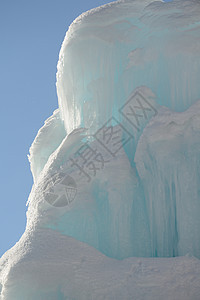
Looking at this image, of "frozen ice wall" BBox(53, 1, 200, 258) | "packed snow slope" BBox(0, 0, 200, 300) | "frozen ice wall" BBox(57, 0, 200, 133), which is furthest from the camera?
"frozen ice wall" BBox(57, 0, 200, 133)

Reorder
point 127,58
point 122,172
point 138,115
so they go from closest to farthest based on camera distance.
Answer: point 122,172 → point 138,115 → point 127,58

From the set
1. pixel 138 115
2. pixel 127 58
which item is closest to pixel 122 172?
pixel 138 115

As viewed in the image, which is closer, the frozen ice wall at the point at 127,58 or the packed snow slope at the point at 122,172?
the packed snow slope at the point at 122,172

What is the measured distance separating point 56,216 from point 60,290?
59.3 inches

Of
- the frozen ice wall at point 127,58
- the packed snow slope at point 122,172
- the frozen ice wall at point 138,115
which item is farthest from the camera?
the frozen ice wall at point 127,58

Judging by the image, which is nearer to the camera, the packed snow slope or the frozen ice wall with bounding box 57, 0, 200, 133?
the packed snow slope

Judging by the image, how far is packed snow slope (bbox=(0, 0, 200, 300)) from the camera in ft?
24.3

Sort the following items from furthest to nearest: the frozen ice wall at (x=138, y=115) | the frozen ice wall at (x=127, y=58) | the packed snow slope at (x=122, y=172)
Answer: the frozen ice wall at (x=127, y=58)
the frozen ice wall at (x=138, y=115)
the packed snow slope at (x=122, y=172)

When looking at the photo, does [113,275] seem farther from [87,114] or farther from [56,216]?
[87,114]

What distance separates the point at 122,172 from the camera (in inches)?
331

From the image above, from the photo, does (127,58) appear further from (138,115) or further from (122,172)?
(122,172)

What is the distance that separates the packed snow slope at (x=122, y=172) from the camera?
7.41 metres

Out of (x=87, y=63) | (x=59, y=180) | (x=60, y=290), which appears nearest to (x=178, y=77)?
(x=87, y=63)

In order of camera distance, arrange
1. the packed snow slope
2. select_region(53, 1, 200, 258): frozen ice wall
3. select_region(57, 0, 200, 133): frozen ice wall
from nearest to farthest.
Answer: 1. the packed snow slope
2. select_region(53, 1, 200, 258): frozen ice wall
3. select_region(57, 0, 200, 133): frozen ice wall
